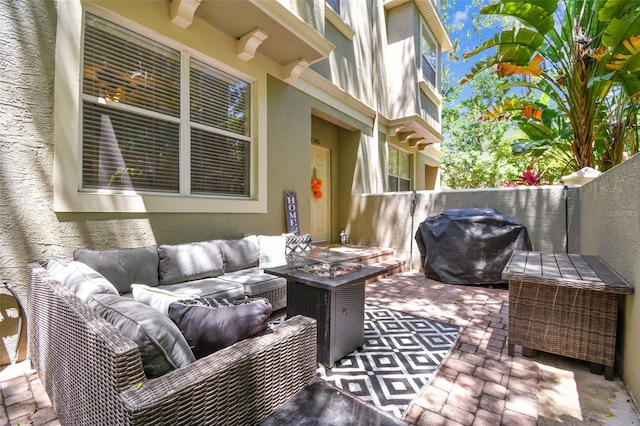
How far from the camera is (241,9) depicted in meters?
→ 3.69

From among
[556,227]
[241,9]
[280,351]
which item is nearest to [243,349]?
[280,351]

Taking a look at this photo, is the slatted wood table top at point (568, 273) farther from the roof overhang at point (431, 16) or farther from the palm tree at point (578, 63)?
the roof overhang at point (431, 16)

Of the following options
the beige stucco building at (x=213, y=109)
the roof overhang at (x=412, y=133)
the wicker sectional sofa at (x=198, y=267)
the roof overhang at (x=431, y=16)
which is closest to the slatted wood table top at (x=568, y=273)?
the wicker sectional sofa at (x=198, y=267)

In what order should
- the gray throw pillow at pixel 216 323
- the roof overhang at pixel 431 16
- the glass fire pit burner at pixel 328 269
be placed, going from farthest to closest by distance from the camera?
the roof overhang at pixel 431 16, the glass fire pit burner at pixel 328 269, the gray throw pillow at pixel 216 323

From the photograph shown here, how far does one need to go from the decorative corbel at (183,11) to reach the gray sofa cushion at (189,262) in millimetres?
2649

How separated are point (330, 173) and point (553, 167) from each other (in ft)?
25.9

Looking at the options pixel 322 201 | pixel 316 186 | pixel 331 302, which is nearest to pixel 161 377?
pixel 331 302

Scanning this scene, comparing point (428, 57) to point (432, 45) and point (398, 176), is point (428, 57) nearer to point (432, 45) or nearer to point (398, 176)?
point (432, 45)

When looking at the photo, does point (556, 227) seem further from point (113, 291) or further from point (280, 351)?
point (113, 291)

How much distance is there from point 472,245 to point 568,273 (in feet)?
8.72

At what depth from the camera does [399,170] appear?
9273 millimetres

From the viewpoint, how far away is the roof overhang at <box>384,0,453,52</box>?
798 centimetres

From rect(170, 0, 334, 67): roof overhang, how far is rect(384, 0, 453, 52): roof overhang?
4.74 metres

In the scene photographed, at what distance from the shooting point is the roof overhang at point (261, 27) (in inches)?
141
